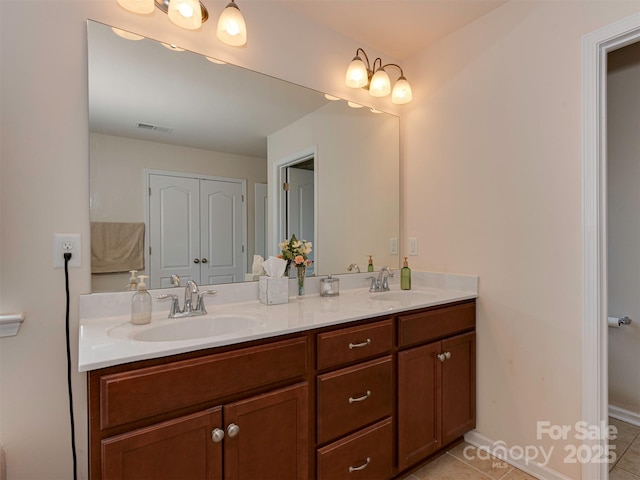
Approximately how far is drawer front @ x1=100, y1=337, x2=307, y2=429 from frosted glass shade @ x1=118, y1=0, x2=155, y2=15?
1373mm

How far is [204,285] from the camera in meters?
1.57

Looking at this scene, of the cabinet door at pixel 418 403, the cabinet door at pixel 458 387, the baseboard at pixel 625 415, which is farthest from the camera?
the baseboard at pixel 625 415

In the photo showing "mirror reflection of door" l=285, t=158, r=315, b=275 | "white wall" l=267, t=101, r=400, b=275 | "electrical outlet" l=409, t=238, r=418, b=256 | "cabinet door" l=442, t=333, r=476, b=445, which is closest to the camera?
"cabinet door" l=442, t=333, r=476, b=445

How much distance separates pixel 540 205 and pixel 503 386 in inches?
38.0

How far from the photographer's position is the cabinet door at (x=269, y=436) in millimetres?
1081

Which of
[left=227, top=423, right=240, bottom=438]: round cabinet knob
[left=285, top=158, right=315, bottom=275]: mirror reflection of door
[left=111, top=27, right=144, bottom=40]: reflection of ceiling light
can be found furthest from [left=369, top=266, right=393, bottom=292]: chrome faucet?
[left=111, top=27, right=144, bottom=40]: reflection of ceiling light

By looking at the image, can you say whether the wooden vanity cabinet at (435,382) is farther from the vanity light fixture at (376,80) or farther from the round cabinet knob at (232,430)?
the vanity light fixture at (376,80)

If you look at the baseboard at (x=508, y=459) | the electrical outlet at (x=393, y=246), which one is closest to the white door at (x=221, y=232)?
the electrical outlet at (x=393, y=246)

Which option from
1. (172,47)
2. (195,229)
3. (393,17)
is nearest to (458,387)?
(195,229)

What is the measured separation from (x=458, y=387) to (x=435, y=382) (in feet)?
0.70

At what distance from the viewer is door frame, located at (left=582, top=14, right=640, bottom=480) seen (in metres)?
1.47

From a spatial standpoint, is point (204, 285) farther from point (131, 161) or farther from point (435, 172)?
point (435, 172)

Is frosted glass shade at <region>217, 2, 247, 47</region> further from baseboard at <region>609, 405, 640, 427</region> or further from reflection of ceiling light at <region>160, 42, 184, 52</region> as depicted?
baseboard at <region>609, 405, 640, 427</region>

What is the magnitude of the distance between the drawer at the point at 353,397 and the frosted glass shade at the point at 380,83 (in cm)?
157
